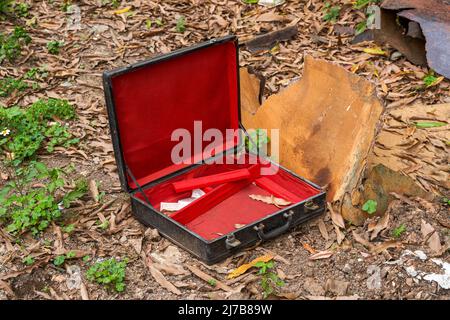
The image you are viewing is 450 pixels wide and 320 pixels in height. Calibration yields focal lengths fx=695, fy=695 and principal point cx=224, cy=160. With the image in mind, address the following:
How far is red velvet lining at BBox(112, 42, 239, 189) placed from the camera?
13.2 ft

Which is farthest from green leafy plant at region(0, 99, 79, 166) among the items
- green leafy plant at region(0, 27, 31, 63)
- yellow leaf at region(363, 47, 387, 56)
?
yellow leaf at region(363, 47, 387, 56)

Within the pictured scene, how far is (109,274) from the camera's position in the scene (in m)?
3.79

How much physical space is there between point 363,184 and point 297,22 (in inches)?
106

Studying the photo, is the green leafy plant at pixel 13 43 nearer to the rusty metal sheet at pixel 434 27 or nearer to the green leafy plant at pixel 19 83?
the green leafy plant at pixel 19 83

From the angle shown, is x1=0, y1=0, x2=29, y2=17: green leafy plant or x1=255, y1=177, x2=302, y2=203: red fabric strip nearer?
x1=255, y1=177, x2=302, y2=203: red fabric strip

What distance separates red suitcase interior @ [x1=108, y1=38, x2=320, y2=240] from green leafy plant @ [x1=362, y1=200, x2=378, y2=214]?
292mm

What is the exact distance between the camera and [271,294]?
367cm

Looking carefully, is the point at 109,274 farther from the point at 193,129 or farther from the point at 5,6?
the point at 5,6

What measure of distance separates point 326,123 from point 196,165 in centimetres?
Answer: 87

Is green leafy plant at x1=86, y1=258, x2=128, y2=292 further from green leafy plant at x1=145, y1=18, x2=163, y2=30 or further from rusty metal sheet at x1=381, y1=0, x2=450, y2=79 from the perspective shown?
green leafy plant at x1=145, y1=18, x2=163, y2=30

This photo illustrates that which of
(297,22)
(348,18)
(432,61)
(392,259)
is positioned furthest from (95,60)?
(392,259)

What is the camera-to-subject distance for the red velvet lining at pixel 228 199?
4160mm
